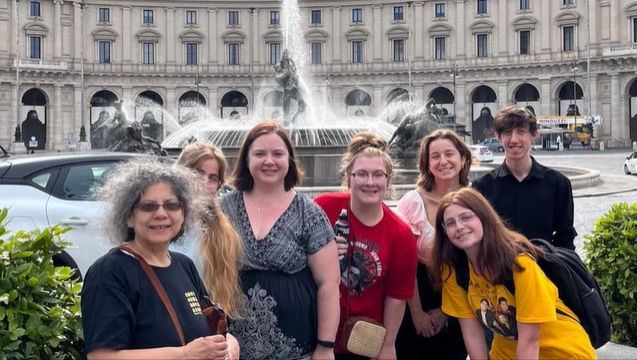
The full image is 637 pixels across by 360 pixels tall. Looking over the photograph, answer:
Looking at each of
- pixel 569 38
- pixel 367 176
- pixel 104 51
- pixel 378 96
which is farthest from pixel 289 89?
pixel 104 51

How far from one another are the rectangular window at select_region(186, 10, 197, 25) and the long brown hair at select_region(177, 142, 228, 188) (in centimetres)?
6549

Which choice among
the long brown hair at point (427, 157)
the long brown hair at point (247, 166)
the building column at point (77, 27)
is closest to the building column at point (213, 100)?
the building column at point (77, 27)

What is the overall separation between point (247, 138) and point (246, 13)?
2613 inches

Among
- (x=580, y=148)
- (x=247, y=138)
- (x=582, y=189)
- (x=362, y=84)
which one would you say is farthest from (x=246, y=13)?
(x=247, y=138)

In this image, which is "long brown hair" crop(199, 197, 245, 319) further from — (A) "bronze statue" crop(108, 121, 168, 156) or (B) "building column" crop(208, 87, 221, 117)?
(B) "building column" crop(208, 87, 221, 117)

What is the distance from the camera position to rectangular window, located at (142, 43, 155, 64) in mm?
65938

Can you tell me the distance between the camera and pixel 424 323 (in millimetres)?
4402

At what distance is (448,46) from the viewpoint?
6412cm

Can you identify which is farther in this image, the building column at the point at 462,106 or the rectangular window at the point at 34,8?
the building column at the point at 462,106

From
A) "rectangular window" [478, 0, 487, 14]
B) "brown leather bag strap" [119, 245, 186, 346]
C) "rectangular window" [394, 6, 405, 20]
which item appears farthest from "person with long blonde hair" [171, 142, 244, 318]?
"rectangular window" [394, 6, 405, 20]

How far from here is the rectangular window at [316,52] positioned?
67.1 meters

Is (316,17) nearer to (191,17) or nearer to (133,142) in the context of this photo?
(191,17)

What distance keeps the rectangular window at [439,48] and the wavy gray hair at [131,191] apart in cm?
6368

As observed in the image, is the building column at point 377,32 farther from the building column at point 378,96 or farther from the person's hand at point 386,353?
the person's hand at point 386,353
